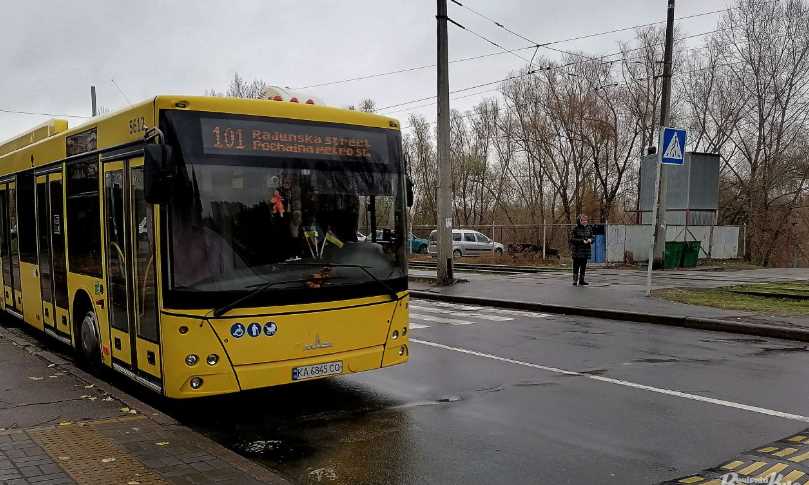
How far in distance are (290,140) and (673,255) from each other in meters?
22.7

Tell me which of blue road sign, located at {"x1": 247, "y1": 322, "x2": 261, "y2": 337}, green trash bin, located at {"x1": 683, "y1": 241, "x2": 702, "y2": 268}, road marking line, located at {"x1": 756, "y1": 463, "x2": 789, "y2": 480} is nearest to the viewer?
road marking line, located at {"x1": 756, "y1": 463, "x2": 789, "y2": 480}

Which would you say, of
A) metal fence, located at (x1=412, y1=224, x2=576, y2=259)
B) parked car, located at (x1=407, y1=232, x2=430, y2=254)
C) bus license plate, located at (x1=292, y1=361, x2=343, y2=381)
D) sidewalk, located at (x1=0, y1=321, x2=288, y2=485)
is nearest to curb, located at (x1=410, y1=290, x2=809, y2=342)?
bus license plate, located at (x1=292, y1=361, x2=343, y2=381)

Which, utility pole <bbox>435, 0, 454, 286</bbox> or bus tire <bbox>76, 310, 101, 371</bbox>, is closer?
bus tire <bbox>76, 310, 101, 371</bbox>

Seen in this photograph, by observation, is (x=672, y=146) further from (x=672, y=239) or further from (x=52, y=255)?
(x=672, y=239)

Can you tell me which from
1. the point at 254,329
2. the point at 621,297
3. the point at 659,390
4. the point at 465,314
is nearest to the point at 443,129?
the point at 465,314

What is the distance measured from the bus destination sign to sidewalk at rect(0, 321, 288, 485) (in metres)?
2.46

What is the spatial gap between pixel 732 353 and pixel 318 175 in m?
6.65

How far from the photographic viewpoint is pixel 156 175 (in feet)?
18.7

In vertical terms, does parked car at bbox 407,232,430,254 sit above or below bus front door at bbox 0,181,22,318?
below

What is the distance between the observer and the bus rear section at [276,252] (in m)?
5.93

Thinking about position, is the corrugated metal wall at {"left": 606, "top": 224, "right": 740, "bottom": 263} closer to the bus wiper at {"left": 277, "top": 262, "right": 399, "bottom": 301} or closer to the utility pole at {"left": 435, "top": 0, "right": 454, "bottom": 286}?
the utility pole at {"left": 435, "top": 0, "right": 454, "bottom": 286}

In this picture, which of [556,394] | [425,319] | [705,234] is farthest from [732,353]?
[705,234]

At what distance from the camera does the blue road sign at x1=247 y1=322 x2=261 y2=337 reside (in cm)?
605

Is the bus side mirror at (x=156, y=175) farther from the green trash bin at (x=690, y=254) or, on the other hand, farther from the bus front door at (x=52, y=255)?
the green trash bin at (x=690, y=254)
